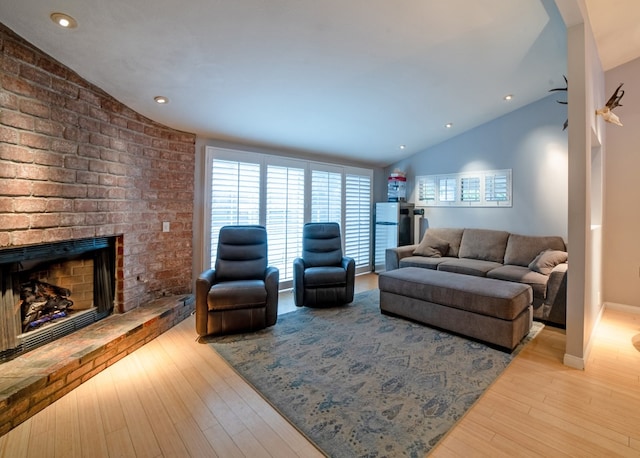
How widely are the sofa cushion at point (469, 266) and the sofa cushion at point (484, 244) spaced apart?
0.12 metres

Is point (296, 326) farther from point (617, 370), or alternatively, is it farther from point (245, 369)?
point (617, 370)

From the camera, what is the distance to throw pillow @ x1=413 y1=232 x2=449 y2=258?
187 inches

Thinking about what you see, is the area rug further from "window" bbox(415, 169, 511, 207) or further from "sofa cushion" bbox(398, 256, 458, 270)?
"window" bbox(415, 169, 511, 207)

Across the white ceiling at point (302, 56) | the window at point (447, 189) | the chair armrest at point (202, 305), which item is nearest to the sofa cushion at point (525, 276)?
the window at point (447, 189)

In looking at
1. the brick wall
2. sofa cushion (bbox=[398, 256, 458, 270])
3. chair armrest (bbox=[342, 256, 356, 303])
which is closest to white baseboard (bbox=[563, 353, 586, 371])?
sofa cushion (bbox=[398, 256, 458, 270])

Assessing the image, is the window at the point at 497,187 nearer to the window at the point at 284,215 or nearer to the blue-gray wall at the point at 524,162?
the blue-gray wall at the point at 524,162

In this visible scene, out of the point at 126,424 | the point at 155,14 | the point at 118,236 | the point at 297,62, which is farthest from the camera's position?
the point at 118,236

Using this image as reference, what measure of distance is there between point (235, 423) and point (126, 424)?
64 centimetres

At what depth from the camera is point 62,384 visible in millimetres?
1978

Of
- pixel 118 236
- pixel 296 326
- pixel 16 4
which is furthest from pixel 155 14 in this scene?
pixel 296 326

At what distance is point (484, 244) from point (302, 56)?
374cm

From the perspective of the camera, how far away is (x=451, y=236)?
193 inches

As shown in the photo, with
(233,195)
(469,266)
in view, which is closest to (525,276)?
(469,266)

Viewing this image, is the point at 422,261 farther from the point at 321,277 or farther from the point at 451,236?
the point at 321,277
